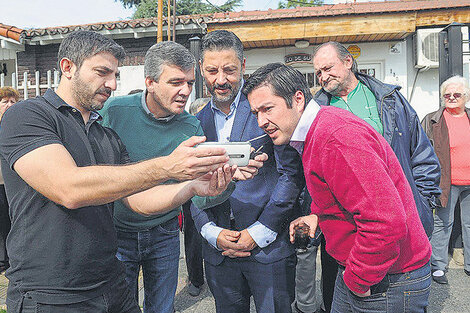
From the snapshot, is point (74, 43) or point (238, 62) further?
point (238, 62)

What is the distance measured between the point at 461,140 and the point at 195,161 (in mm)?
4170

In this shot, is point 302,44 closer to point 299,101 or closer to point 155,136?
point 155,136

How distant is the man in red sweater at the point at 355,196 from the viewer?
1.51 m

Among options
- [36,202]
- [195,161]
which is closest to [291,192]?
[195,161]

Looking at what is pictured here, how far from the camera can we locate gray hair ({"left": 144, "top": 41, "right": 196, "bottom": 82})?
2342mm

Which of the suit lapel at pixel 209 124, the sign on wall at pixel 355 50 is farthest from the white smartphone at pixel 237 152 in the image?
the sign on wall at pixel 355 50

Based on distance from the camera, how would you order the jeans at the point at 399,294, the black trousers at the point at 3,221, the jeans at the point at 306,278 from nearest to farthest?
the jeans at the point at 399,294, the jeans at the point at 306,278, the black trousers at the point at 3,221

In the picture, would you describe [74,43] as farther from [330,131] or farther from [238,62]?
[330,131]

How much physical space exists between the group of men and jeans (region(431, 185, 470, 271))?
2284 mm

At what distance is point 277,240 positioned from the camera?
2.31m

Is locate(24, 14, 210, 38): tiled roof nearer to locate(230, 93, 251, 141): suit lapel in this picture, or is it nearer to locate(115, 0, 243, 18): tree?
locate(230, 93, 251, 141): suit lapel

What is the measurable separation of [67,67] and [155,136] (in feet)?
2.42

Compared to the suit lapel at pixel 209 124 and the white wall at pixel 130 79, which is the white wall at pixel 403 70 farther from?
the suit lapel at pixel 209 124

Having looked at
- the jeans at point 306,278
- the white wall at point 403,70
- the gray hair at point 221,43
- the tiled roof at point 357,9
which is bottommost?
the jeans at point 306,278
